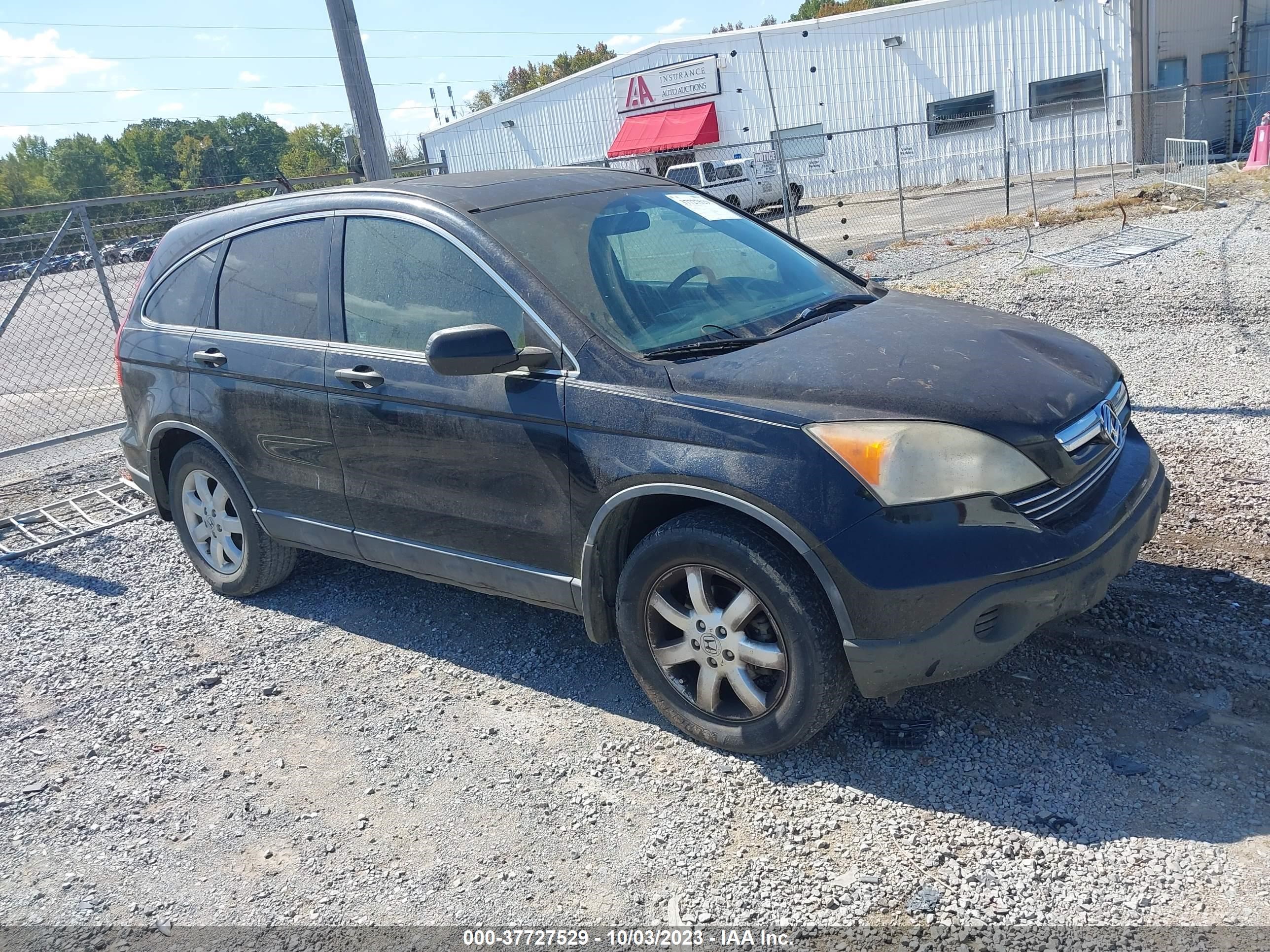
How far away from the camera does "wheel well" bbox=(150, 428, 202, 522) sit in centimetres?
510

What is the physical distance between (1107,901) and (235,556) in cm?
417

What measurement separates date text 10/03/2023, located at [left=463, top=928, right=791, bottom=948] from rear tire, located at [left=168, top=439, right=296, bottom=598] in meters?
2.65

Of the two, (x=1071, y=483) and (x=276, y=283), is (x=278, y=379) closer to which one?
(x=276, y=283)

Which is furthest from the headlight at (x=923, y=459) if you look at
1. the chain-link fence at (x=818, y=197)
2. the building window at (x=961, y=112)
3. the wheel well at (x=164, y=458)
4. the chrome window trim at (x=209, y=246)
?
the building window at (x=961, y=112)

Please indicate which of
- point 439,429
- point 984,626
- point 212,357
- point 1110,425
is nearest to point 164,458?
point 212,357

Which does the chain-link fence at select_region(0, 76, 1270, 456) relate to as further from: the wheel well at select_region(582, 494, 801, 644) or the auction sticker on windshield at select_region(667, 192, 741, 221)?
the wheel well at select_region(582, 494, 801, 644)

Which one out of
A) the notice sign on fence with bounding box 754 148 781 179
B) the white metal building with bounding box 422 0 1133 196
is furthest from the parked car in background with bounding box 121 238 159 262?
the notice sign on fence with bounding box 754 148 781 179

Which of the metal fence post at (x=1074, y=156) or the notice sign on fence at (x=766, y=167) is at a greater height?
the notice sign on fence at (x=766, y=167)

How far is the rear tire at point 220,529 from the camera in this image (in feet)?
16.2

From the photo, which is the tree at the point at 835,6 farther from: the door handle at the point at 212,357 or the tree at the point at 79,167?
the door handle at the point at 212,357

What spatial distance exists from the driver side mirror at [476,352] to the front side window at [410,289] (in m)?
0.11

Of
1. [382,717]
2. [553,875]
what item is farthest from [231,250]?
[553,875]

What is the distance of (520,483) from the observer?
12.0 ft

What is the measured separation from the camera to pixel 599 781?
340 cm
